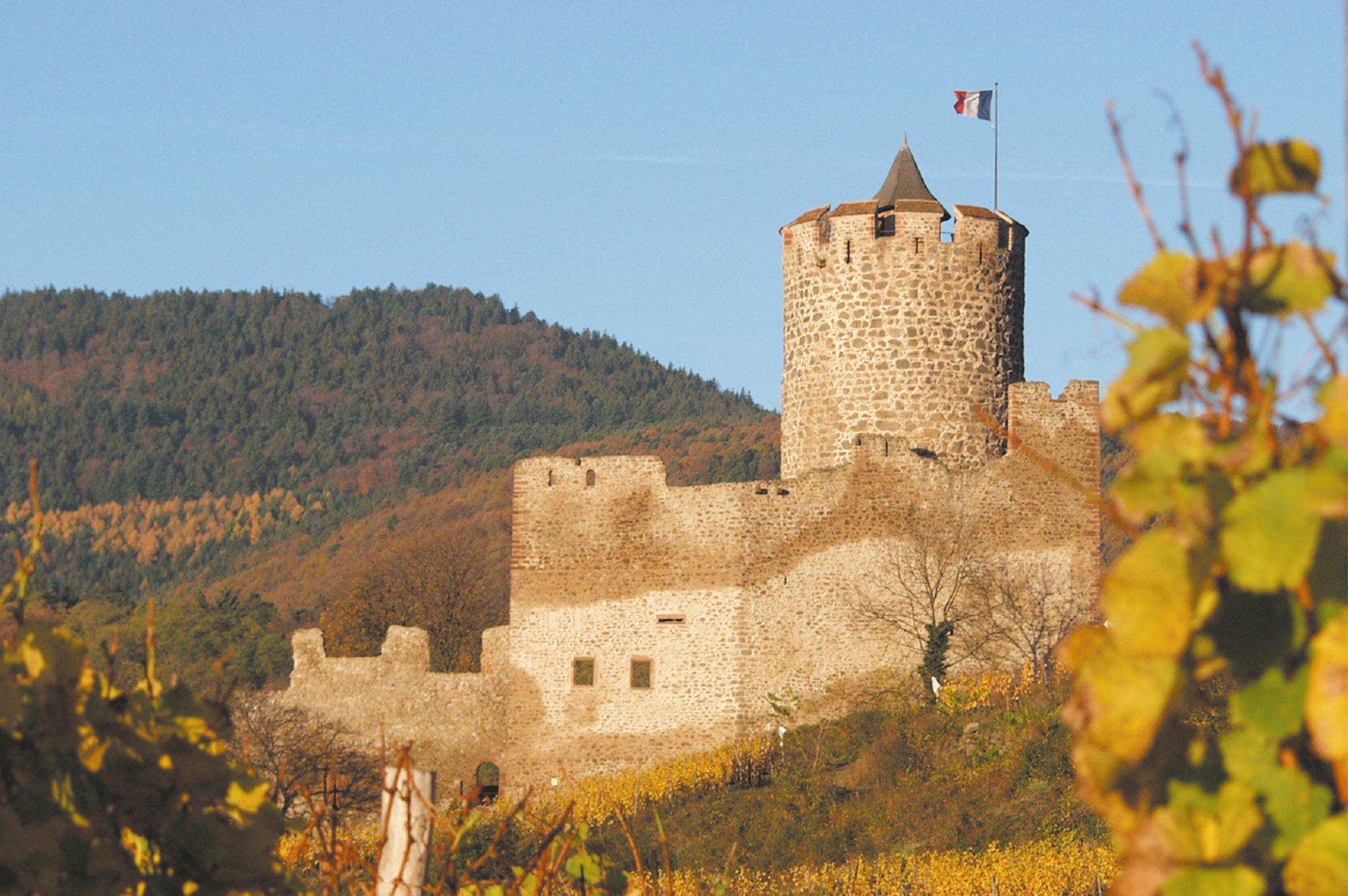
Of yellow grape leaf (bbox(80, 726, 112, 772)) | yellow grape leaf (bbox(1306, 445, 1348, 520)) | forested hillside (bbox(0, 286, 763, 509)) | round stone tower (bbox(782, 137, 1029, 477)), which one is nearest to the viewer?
yellow grape leaf (bbox(1306, 445, 1348, 520))

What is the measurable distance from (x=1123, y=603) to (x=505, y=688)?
20.3m

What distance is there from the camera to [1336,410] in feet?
8.20

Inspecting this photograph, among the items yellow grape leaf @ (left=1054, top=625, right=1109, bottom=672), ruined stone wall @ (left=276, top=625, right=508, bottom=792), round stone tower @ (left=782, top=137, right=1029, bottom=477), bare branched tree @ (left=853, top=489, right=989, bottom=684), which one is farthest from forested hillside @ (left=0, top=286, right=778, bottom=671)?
yellow grape leaf @ (left=1054, top=625, right=1109, bottom=672)

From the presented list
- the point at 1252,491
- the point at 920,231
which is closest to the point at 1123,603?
the point at 1252,491

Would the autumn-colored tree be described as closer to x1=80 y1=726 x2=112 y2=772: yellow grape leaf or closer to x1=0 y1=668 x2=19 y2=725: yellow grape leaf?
x1=80 y1=726 x2=112 y2=772: yellow grape leaf

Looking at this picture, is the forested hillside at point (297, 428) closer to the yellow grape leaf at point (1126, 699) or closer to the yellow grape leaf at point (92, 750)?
the yellow grape leaf at point (92, 750)

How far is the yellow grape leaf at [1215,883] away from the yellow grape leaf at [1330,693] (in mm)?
192

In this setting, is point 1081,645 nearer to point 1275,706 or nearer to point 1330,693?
point 1275,706

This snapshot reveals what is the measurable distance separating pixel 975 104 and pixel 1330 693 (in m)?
22.5

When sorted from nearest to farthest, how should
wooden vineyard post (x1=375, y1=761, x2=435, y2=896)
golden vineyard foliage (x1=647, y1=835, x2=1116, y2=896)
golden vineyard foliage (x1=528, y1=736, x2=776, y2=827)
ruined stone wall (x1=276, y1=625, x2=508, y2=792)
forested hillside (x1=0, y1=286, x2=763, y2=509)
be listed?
wooden vineyard post (x1=375, y1=761, x2=435, y2=896), golden vineyard foliage (x1=647, y1=835, x2=1116, y2=896), golden vineyard foliage (x1=528, y1=736, x2=776, y2=827), ruined stone wall (x1=276, y1=625, x2=508, y2=792), forested hillside (x1=0, y1=286, x2=763, y2=509)

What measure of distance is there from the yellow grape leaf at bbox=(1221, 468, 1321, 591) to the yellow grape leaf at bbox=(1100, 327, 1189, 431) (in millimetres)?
264

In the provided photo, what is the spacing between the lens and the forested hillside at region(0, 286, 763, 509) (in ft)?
352

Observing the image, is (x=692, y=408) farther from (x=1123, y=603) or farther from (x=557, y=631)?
(x=1123, y=603)

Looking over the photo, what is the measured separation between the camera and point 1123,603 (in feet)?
8.27
